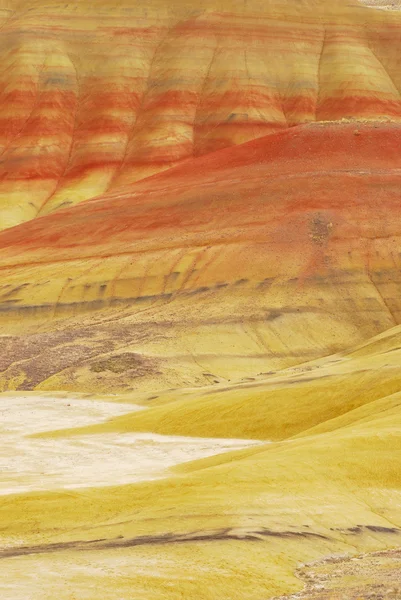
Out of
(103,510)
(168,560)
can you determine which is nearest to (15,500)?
(103,510)

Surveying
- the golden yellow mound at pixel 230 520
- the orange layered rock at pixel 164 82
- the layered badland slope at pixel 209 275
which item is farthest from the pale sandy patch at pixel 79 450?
the orange layered rock at pixel 164 82

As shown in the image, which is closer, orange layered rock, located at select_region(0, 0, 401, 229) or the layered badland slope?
the layered badland slope

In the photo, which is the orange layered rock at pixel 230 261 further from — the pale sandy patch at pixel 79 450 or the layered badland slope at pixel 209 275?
the pale sandy patch at pixel 79 450

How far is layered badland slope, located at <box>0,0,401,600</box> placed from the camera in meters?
28.8

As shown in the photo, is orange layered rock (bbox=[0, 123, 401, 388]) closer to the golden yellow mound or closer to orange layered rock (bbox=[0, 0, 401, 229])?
orange layered rock (bbox=[0, 0, 401, 229])

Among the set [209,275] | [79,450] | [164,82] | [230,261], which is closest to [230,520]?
[79,450]

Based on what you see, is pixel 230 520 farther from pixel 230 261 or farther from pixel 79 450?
pixel 230 261

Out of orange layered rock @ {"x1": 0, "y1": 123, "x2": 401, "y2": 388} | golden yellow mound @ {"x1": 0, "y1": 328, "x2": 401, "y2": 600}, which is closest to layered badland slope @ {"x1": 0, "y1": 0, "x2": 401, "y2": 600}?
golden yellow mound @ {"x1": 0, "y1": 328, "x2": 401, "y2": 600}

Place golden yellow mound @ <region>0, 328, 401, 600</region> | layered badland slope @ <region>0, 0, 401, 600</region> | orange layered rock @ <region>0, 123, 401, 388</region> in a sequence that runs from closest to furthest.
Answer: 1. golden yellow mound @ <region>0, 328, 401, 600</region>
2. layered badland slope @ <region>0, 0, 401, 600</region>
3. orange layered rock @ <region>0, 123, 401, 388</region>

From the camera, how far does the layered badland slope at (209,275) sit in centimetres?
2878

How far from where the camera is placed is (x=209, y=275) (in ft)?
283

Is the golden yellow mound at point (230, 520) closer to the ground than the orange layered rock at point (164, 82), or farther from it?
farther from it

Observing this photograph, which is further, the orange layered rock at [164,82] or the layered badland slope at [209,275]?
the orange layered rock at [164,82]

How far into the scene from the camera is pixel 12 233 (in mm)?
104625
